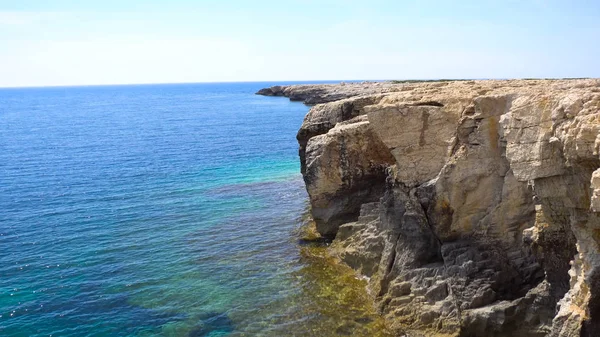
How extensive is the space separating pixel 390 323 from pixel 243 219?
68.3 feet

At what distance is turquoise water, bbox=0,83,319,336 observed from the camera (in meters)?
27.1

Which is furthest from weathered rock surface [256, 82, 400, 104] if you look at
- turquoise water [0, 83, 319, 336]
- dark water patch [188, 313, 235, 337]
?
dark water patch [188, 313, 235, 337]

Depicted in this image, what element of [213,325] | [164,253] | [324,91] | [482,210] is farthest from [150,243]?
[324,91]

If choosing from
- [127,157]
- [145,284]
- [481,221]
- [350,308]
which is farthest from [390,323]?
[127,157]

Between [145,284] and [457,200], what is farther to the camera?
[145,284]

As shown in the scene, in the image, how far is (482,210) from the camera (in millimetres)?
23844

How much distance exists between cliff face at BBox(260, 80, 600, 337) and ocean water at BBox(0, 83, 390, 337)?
10.9 feet

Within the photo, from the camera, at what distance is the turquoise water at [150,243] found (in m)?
27.1

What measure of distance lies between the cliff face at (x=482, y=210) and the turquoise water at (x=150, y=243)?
608 centimetres

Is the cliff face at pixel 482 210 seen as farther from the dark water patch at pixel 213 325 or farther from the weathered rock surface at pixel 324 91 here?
the weathered rock surface at pixel 324 91

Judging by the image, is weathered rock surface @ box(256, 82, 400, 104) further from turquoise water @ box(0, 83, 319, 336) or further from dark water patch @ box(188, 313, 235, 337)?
dark water patch @ box(188, 313, 235, 337)

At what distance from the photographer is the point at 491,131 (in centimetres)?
2284

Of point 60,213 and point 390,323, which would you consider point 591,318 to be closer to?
point 390,323

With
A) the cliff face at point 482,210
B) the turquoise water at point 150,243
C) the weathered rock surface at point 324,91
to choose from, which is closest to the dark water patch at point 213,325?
the turquoise water at point 150,243
